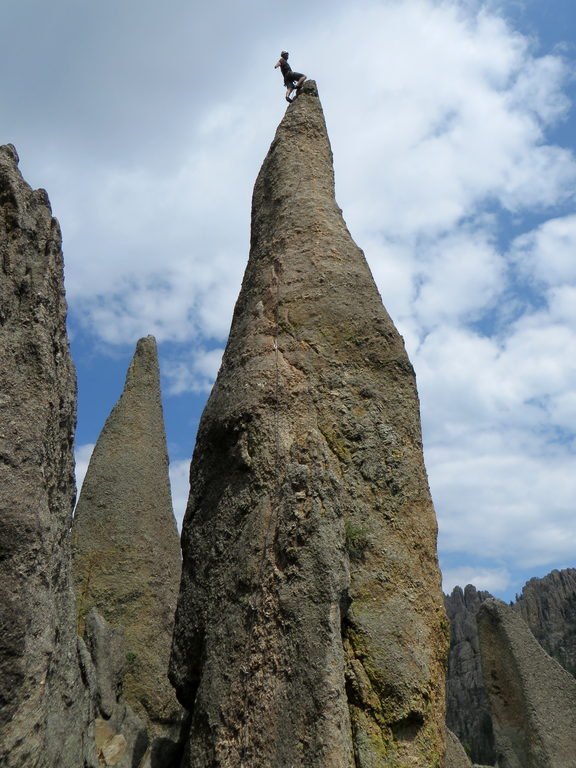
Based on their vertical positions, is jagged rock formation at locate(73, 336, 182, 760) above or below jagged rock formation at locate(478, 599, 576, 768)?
above

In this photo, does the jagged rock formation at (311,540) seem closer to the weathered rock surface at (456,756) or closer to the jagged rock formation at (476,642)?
the weathered rock surface at (456,756)

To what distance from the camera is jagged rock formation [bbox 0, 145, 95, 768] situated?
11.7 ft

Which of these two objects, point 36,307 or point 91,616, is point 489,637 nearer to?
point 91,616

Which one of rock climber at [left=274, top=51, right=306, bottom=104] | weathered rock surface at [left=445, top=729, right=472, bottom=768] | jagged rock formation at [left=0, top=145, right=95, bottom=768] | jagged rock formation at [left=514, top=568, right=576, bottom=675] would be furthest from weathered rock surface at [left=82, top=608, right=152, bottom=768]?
jagged rock formation at [left=514, top=568, right=576, bottom=675]

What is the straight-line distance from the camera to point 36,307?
178 inches

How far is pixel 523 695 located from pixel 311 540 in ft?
21.0

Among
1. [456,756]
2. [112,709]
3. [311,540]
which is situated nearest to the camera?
[311,540]

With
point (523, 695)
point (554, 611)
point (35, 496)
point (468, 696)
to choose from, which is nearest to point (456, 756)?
point (523, 695)

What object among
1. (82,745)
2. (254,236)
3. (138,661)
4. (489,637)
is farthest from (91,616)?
(489,637)

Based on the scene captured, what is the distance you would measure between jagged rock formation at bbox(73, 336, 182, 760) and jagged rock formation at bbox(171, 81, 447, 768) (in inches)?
192

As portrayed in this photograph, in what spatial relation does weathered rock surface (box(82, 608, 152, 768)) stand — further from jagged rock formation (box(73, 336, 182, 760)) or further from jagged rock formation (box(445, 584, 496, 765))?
jagged rock formation (box(445, 584, 496, 765))

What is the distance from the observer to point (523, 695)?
9.23 metres

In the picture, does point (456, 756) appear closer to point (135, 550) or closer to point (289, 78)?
point (135, 550)

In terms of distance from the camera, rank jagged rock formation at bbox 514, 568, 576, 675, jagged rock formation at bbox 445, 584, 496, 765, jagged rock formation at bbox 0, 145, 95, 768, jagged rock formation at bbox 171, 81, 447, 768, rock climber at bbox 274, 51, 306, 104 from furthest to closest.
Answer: jagged rock formation at bbox 514, 568, 576, 675
jagged rock formation at bbox 445, 584, 496, 765
rock climber at bbox 274, 51, 306, 104
jagged rock formation at bbox 171, 81, 447, 768
jagged rock formation at bbox 0, 145, 95, 768
